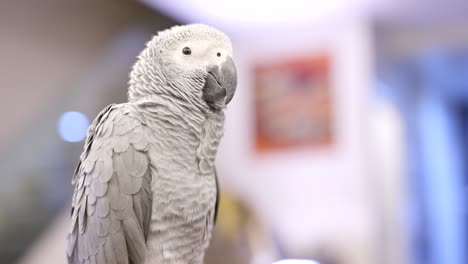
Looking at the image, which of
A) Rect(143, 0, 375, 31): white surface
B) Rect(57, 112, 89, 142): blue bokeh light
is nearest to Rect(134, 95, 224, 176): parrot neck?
Rect(57, 112, 89, 142): blue bokeh light

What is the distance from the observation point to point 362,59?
8.04 feet

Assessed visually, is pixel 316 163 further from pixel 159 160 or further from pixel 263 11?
pixel 159 160

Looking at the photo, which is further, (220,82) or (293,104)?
(293,104)

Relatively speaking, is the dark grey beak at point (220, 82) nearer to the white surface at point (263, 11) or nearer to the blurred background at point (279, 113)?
the blurred background at point (279, 113)

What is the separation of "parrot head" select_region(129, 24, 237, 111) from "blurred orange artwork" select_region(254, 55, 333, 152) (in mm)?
1736

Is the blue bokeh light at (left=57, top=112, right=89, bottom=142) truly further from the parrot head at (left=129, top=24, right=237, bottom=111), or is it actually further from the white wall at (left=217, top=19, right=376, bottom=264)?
the white wall at (left=217, top=19, right=376, bottom=264)

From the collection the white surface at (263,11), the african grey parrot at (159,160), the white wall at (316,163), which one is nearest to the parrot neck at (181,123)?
the african grey parrot at (159,160)

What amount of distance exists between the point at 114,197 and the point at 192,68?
0.23 metres

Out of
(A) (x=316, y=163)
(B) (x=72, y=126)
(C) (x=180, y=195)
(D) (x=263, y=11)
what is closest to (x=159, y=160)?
(C) (x=180, y=195)

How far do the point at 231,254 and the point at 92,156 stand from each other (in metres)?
0.84

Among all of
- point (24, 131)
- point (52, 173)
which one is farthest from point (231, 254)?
point (24, 131)

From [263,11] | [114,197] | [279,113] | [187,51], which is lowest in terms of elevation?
[114,197]

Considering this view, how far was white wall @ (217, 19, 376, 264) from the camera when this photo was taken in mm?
2389

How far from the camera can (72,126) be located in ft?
4.76
